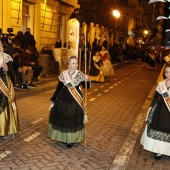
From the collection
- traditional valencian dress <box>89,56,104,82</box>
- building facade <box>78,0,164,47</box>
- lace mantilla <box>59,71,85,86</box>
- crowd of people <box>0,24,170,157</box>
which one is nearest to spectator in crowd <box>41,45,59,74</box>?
traditional valencian dress <box>89,56,104,82</box>

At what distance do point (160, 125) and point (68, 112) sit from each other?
63.1 inches

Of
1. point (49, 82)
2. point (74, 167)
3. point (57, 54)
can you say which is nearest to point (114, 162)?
point (74, 167)

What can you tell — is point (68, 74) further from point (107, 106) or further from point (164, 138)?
point (107, 106)

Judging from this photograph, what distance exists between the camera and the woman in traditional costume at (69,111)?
594 cm

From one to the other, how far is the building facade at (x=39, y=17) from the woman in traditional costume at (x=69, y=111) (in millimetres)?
9897

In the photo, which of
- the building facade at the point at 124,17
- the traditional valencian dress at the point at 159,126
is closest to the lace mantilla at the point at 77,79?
the traditional valencian dress at the point at 159,126

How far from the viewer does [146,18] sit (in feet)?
223

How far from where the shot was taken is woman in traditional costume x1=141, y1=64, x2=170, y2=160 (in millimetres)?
5637

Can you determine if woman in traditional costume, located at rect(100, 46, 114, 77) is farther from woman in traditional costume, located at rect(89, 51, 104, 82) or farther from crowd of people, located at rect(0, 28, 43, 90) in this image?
crowd of people, located at rect(0, 28, 43, 90)

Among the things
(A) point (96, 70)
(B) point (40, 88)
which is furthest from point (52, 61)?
(B) point (40, 88)

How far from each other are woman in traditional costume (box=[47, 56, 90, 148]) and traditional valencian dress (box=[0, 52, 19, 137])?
80cm

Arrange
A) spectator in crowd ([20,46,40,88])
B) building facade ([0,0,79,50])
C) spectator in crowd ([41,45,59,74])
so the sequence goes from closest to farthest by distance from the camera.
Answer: spectator in crowd ([20,46,40,88]) < building facade ([0,0,79,50]) < spectator in crowd ([41,45,59,74])

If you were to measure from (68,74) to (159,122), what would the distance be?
181 cm

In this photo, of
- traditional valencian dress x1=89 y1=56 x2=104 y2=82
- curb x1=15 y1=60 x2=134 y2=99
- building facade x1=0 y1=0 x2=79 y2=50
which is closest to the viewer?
curb x1=15 y1=60 x2=134 y2=99
